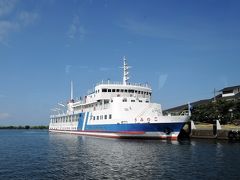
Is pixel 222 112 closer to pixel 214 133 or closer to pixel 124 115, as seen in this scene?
pixel 214 133

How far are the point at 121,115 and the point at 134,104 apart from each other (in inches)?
105

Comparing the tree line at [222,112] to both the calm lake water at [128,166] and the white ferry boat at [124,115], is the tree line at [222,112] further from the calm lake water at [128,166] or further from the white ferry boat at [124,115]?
the calm lake water at [128,166]

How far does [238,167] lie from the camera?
Result: 2205 centimetres

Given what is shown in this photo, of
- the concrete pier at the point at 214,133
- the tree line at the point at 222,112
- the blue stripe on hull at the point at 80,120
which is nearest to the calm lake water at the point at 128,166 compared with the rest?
the concrete pier at the point at 214,133

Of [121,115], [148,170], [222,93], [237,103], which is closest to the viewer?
[148,170]

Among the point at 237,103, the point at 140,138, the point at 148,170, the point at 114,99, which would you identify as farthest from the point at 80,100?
the point at 148,170

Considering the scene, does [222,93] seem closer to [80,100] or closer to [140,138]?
[80,100]

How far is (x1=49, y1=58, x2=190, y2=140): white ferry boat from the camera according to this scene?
142ft

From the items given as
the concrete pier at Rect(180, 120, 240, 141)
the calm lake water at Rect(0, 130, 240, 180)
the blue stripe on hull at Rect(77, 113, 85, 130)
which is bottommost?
the calm lake water at Rect(0, 130, 240, 180)

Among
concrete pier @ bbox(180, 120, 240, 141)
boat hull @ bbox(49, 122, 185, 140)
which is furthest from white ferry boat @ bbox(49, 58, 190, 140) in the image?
concrete pier @ bbox(180, 120, 240, 141)

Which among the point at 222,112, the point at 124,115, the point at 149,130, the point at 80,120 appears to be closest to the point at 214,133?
the point at 222,112

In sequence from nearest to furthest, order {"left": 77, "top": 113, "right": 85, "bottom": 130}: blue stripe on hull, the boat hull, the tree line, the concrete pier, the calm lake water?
the calm lake water < the boat hull < the concrete pier < the tree line < {"left": 77, "top": 113, "right": 85, "bottom": 130}: blue stripe on hull

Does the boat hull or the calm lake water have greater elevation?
the boat hull

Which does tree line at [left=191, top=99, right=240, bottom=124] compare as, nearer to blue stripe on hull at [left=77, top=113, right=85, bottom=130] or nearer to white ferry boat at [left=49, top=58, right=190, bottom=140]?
white ferry boat at [left=49, top=58, right=190, bottom=140]
